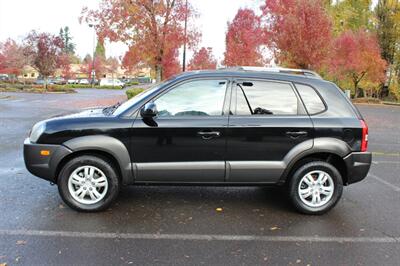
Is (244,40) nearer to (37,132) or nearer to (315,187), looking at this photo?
(315,187)

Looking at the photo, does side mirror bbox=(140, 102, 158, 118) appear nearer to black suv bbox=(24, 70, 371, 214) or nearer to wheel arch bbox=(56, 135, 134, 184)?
black suv bbox=(24, 70, 371, 214)

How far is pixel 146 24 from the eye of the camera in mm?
16891

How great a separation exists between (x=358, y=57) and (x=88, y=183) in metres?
30.3

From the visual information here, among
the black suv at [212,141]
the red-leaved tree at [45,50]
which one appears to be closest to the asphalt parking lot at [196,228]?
the black suv at [212,141]

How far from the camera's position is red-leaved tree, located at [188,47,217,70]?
31625mm

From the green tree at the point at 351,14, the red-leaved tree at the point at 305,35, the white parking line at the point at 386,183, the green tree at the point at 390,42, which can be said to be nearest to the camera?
the white parking line at the point at 386,183

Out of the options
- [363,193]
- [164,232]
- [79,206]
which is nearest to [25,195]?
[79,206]

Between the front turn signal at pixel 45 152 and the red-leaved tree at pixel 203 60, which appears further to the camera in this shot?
the red-leaved tree at pixel 203 60

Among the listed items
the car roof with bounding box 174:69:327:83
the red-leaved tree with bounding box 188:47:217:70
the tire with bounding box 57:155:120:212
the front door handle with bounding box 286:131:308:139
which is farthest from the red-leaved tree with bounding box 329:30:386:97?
the tire with bounding box 57:155:120:212

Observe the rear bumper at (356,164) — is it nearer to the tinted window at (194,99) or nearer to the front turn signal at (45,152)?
the tinted window at (194,99)

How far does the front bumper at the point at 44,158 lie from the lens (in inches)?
180

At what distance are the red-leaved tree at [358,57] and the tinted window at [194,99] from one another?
91.7 ft

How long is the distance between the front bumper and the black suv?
0.01 meters

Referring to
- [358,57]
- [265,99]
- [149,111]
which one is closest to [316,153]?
[265,99]
